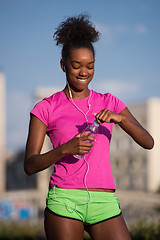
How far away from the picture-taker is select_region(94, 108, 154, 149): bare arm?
2523 mm

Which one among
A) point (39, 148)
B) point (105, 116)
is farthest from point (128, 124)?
point (39, 148)

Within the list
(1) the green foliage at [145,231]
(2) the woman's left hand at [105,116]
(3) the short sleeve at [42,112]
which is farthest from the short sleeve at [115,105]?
(1) the green foliage at [145,231]

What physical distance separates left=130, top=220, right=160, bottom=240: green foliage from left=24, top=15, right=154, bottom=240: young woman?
14.4 ft

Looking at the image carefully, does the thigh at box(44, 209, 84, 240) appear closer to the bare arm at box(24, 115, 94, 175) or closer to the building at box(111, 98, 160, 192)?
the bare arm at box(24, 115, 94, 175)

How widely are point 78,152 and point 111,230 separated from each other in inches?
22.6

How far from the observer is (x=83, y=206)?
2.65 metres

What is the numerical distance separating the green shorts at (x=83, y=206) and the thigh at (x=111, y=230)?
29 mm

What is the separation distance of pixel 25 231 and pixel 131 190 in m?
50.7

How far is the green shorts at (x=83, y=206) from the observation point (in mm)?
2631

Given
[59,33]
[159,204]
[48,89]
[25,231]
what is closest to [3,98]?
[48,89]

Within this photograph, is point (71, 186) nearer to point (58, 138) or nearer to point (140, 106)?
point (58, 138)

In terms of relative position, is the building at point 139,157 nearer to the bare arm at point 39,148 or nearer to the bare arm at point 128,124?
the bare arm at point 128,124

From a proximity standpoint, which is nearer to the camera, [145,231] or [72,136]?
[72,136]

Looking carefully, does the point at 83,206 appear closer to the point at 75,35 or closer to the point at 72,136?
the point at 72,136
